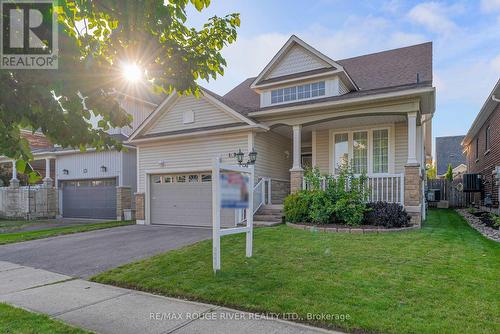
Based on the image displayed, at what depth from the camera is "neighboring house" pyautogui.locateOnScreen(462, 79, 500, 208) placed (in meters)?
12.5

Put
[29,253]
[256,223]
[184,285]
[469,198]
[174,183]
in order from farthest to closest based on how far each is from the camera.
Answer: [469,198] → [174,183] → [256,223] → [29,253] → [184,285]

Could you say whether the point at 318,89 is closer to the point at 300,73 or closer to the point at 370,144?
the point at 300,73

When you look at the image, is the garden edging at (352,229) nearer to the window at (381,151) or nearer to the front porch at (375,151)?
the front porch at (375,151)

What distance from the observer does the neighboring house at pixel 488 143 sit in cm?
1254

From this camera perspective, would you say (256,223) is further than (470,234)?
Yes

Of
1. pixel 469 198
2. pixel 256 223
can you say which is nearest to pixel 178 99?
pixel 256 223

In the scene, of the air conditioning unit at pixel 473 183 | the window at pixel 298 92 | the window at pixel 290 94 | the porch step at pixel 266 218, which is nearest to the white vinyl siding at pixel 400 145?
the window at pixel 298 92

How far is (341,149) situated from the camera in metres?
12.3

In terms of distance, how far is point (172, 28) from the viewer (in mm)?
3980

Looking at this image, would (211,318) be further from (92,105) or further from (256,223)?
(256,223)

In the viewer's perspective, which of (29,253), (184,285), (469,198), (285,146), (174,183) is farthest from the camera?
(469,198)

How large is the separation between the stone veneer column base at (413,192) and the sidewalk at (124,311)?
23.5 feet

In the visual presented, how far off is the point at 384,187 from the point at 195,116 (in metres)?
7.49

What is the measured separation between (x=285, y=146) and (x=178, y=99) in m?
4.95
